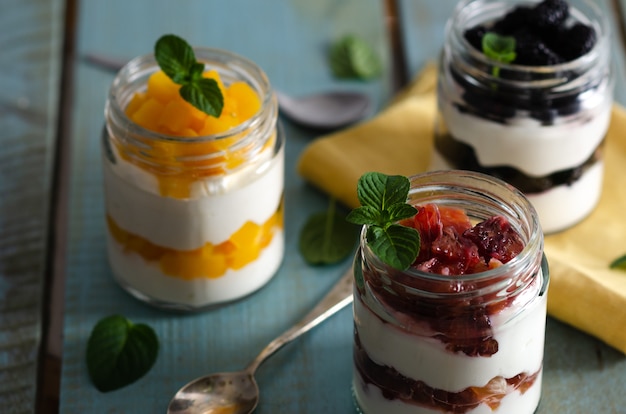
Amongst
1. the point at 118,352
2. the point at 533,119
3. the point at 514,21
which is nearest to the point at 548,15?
the point at 514,21

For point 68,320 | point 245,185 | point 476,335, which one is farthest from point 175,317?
point 476,335

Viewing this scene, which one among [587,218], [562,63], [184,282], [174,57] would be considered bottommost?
[587,218]

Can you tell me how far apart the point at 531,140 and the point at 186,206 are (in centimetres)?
60

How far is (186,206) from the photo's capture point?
1619 millimetres

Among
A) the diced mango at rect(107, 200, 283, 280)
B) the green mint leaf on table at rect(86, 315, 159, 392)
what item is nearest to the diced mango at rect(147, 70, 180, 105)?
the diced mango at rect(107, 200, 283, 280)

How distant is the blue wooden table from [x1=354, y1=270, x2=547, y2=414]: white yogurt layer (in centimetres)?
22

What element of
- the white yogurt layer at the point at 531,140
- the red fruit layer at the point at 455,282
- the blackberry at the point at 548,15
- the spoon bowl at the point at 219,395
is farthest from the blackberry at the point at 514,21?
the spoon bowl at the point at 219,395

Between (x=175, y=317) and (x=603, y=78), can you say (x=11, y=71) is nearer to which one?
(x=175, y=317)

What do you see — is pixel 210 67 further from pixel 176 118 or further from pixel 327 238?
pixel 327 238

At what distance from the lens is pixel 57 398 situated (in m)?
1.68

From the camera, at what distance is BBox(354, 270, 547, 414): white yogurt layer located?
136 centimetres

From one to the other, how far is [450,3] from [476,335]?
4.50 feet

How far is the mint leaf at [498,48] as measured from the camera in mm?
1727

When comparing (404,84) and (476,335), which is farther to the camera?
(404,84)
